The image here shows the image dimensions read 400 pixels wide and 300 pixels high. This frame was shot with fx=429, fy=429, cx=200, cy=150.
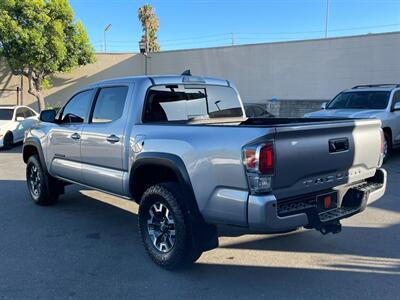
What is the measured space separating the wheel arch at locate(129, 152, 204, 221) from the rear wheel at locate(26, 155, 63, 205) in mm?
2482

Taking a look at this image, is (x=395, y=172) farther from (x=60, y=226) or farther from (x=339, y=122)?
(x=60, y=226)

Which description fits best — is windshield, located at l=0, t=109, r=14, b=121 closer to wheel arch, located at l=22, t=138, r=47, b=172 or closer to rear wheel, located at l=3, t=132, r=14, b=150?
rear wheel, located at l=3, t=132, r=14, b=150

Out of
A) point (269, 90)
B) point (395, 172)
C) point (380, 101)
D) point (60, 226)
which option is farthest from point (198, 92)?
point (269, 90)

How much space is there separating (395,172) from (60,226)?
7115 mm

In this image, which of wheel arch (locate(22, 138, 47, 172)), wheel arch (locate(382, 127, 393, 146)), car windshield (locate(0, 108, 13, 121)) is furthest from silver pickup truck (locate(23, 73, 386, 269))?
car windshield (locate(0, 108, 13, 121))

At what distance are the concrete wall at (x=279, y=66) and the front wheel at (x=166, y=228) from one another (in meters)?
13.2

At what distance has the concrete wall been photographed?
18.5 metres

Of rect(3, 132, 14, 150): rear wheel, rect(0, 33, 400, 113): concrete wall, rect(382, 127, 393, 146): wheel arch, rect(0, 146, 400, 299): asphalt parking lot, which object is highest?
rect(0, 33, 400, 113): concrete wall

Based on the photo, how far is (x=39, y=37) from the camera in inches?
787

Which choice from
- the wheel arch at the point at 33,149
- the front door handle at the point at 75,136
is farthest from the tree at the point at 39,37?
Answer: the front door handle at the point at 75,136

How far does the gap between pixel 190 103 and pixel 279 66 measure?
16879mm

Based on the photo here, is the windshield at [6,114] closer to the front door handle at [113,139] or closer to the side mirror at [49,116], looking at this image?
the side mirror at [49,116]

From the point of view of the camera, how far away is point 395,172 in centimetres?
936

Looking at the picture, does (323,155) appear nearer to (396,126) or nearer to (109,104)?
(109,104)
